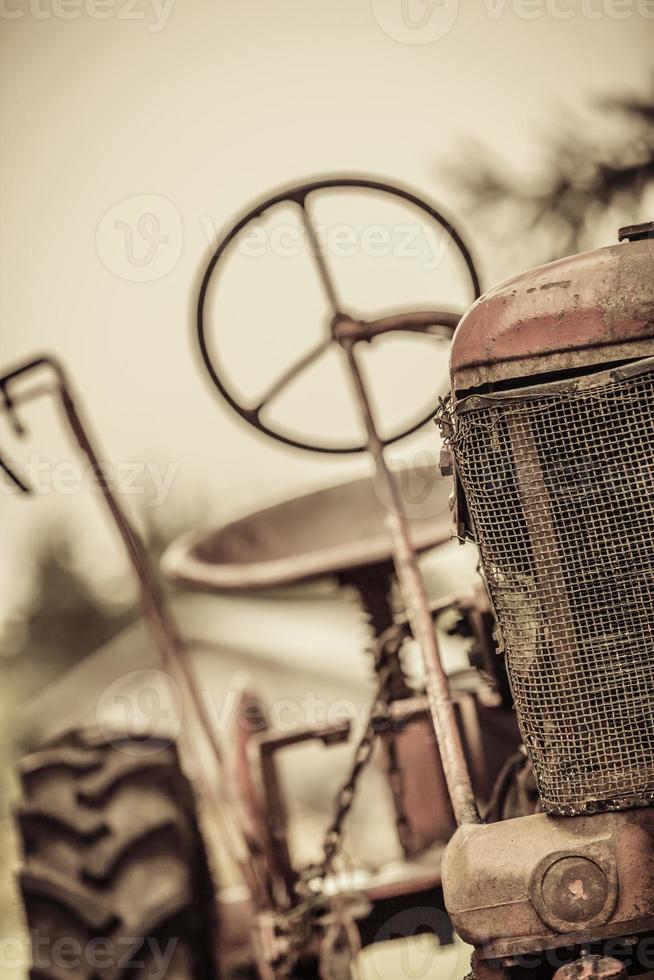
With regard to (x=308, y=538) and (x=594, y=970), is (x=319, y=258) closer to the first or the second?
(x=308, y=538)

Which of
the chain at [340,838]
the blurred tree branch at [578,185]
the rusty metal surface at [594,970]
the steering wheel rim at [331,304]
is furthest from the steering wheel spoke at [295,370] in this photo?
the blurred tree branch at [578,185]

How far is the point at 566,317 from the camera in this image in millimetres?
1545

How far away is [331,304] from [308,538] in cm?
83

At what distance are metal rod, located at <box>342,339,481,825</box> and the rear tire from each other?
0.83 m

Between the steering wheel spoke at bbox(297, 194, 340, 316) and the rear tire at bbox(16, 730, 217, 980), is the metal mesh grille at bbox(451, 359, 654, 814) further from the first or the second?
the rear tire at bbox(16, 730, 217, 980)

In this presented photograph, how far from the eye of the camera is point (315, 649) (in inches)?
312

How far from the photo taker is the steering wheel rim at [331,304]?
235 cm

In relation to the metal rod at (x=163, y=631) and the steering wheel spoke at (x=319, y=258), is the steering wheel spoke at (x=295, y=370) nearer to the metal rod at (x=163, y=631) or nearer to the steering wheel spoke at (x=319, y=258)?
the steering wheel spoke at (x=319, y=258)

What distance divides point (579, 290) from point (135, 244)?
186 centimetres

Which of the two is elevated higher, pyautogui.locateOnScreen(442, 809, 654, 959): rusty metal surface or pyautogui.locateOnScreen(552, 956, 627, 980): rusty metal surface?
pyautogui.locateOnScreen(442, 809, 654, 959): rusty metal surface

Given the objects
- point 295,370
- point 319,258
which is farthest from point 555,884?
point 319,258

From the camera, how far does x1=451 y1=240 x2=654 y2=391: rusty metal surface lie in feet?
5.00

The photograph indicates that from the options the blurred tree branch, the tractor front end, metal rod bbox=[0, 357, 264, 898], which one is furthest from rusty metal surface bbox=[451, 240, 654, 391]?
the blurred tree branch

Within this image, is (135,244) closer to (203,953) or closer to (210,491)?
(203,953)
